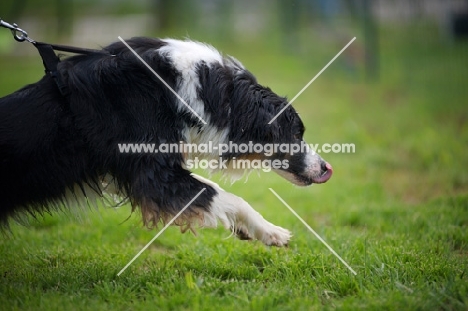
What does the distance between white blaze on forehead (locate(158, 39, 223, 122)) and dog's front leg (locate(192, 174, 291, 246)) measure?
0.46 m

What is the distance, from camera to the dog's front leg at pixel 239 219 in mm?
3688

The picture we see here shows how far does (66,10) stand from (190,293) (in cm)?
1682

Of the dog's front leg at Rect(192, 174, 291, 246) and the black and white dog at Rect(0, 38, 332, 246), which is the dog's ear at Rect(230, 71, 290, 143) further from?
the dog's front leg at Rect(192, 174, 291, 246)

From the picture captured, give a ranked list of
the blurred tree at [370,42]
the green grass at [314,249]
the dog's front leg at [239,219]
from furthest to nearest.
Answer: the blurred tree at [370,42] < the dog's front leg at [239,219] < the green grass at [314,249]

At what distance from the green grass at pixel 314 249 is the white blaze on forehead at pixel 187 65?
0.93 metres

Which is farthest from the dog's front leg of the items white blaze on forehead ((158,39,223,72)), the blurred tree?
the blurred tree

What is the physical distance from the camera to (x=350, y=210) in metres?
5.50

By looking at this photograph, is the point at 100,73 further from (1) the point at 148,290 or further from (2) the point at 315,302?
(2) the point at 315,302

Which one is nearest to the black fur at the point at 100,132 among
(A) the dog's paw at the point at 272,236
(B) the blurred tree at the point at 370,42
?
(A) the dog's paw at the point at 272,236

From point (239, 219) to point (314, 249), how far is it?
0.82 meters

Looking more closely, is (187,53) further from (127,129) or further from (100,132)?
(100,132)

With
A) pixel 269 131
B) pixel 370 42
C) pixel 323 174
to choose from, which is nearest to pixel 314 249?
pixel 323 174

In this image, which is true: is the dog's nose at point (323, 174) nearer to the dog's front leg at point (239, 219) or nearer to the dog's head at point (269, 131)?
the dog's head at point (269, 131)

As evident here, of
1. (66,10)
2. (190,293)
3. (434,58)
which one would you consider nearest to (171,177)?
(190,293)
